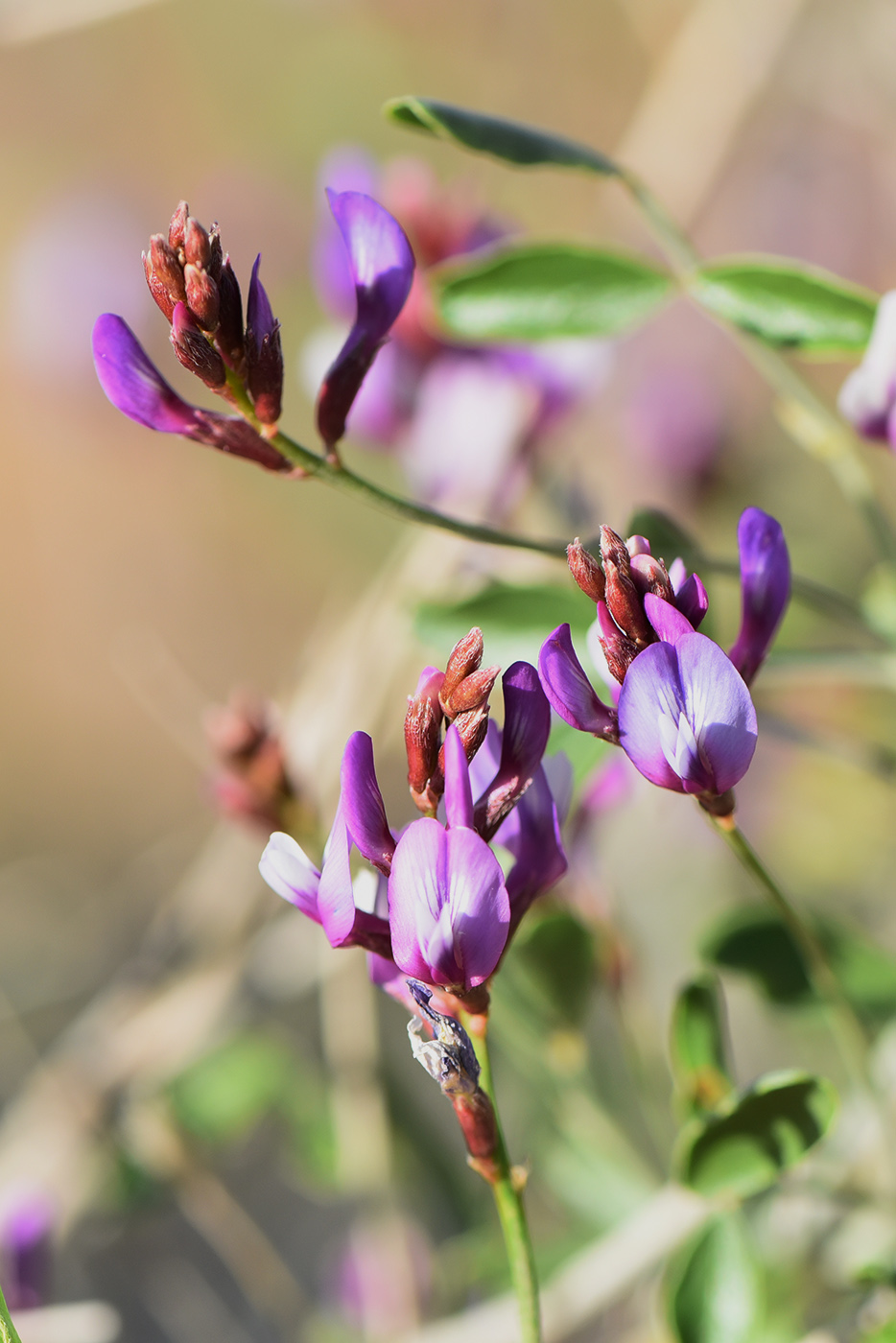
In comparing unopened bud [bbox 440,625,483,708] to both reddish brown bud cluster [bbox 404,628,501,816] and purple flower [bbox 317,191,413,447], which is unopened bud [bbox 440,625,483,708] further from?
purple flower [bbox 317,191,413,447]

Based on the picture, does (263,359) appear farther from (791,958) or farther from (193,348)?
(791,958)

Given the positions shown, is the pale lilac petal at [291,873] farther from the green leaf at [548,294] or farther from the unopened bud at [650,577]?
the green leaf at [548,294]

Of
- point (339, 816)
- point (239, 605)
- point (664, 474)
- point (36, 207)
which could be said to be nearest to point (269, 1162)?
point (664, 474)

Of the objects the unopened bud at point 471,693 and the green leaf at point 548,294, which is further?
the green leaf at point 548,294

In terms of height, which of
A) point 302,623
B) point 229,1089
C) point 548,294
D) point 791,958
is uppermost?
point 548,294

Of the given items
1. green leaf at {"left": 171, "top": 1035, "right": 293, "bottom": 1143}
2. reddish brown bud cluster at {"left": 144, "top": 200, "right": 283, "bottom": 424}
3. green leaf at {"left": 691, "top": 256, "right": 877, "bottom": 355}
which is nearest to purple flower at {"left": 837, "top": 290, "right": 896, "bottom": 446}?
green leaf at {"left": 691, "top": 256, "right": 877, "bottom": 355}

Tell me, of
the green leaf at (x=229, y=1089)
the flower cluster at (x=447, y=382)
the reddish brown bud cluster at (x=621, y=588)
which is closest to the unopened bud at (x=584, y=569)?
the reddish brown bud cluster at (x=621, y=588)

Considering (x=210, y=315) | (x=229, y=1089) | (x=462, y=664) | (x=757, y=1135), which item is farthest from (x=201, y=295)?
(x=229, y=1089)
